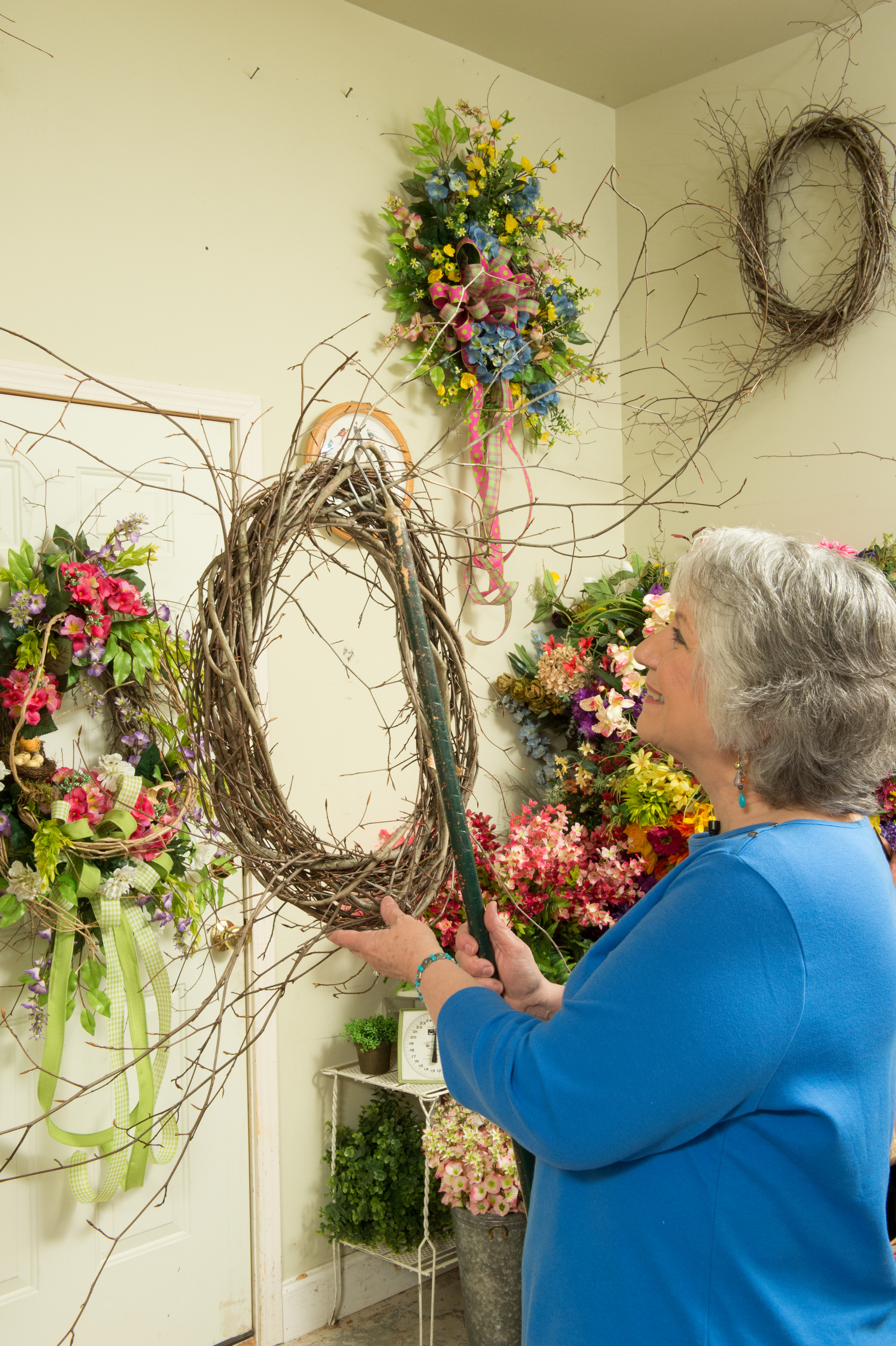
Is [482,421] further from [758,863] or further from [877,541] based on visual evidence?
[758,863]

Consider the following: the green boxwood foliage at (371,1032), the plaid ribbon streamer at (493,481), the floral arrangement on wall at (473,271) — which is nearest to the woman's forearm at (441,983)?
the green boxwood foliage at (371,1032)

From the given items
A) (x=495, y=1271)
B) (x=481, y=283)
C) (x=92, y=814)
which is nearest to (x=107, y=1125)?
(x=92, y=814)

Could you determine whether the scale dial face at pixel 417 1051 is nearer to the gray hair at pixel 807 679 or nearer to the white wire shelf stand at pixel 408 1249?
the white wire shelf stand at pixel 408 1249

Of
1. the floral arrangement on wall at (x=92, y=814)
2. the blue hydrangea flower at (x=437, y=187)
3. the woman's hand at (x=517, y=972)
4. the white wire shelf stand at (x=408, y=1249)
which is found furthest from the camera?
the blue hydrangea flower at (x=437, y=187)

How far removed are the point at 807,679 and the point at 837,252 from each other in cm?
214

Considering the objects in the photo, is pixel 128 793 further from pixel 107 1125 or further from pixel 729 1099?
pixel 729 1099

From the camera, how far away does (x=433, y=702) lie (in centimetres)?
100

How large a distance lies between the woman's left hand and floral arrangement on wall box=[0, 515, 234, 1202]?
30.1 inches

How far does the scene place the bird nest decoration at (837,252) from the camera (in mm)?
2471

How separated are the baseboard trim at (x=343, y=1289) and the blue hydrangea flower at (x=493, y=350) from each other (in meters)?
2.16

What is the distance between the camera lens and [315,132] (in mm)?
2406

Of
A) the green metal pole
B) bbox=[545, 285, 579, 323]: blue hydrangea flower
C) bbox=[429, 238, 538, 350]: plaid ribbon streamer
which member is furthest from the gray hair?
bbox=[545, 285, 579, 323]: blue hydrangea flower

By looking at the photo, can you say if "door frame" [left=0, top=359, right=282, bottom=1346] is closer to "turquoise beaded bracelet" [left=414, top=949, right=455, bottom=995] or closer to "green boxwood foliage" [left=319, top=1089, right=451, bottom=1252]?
"green boxwood foliage" [left=319, top=1089, right=451, bottom=1252]

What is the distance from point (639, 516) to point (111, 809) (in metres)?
1.93
